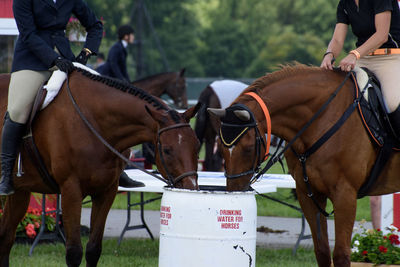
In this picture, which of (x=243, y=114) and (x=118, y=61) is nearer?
(x=243, y=114)

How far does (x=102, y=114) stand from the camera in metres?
5.72

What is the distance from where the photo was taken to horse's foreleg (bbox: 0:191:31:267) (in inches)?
253

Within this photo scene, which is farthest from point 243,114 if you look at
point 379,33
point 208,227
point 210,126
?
point 210,126

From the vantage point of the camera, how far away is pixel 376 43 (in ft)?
18.3

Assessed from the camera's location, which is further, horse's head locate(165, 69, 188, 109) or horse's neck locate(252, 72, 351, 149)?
horse's head locate(165, 69, 188, 109)

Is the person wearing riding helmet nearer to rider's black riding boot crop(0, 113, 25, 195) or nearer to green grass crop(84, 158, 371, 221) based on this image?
rider's black riding boot crop(0, 113, 25, 195)

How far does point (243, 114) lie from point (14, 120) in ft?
6.35

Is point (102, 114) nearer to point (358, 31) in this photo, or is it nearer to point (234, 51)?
point (358, 31)

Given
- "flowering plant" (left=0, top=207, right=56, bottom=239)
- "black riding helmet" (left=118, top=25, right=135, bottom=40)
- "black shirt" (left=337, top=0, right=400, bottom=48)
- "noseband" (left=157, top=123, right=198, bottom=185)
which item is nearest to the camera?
"noseband" (left=157, top=123, right=198, bottom=185)

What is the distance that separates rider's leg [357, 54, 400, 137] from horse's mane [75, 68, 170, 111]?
1.74 m

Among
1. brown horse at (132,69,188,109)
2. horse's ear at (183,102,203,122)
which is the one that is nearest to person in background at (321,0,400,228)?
horse's ear at (183,102,203,122)

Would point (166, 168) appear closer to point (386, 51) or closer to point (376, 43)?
point (376, 43)

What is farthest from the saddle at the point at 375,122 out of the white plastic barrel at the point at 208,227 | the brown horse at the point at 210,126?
the brown horse at the point at 210,126

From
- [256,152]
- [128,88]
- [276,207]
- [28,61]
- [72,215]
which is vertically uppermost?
[28,61]
